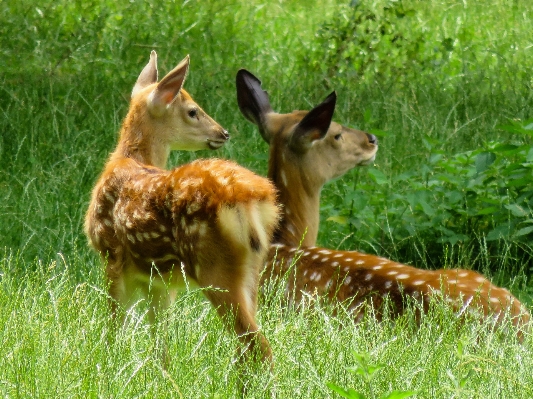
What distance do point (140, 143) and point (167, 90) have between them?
275 millimetres

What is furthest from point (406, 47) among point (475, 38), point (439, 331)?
point (439, 331)

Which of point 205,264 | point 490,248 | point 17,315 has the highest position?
point 205,264

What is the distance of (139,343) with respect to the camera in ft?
14.4

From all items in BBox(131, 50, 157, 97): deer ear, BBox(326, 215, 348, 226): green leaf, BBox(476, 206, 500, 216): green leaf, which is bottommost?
BBox(326, 215, 348, 226): green leaf

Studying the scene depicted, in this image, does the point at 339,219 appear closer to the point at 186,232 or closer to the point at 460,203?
the point at 460,203

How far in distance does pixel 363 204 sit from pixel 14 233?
193 cm

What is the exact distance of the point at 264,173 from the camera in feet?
24.2

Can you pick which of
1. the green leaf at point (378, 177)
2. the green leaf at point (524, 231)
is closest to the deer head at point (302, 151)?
the green leaf at point (378, 177)

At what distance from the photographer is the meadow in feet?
12.6

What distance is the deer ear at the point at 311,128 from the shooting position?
244 inches

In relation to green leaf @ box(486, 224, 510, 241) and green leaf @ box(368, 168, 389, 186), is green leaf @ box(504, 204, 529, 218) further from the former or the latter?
green leaf @ box(368, 168, 389, 186)

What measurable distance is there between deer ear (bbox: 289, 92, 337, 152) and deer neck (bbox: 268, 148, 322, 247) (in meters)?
0.13

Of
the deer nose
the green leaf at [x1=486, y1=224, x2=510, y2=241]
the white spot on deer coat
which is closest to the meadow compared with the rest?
the green leaf at [x1=486, y1=224, x2=510, y2=241]

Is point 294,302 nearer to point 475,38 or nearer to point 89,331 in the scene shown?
point 89,331
